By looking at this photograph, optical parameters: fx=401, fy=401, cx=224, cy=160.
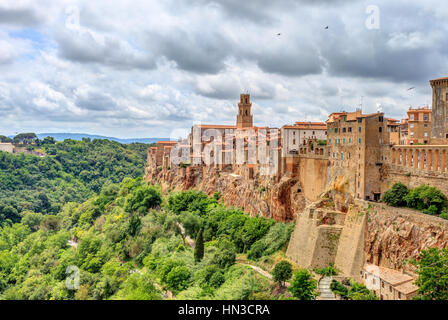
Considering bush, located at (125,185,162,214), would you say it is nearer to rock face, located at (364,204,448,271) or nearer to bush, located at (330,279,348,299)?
bush, located at (330,279,348,299)

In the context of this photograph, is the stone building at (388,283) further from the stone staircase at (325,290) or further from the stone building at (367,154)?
the stone building at (367,154)

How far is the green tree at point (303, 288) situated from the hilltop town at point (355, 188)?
3.25 meters

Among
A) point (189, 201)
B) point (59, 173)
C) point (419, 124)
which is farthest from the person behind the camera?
point (59, 173)

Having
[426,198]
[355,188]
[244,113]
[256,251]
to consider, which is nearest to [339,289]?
[426,198]

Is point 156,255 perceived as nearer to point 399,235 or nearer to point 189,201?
point 189,201

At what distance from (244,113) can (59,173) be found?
5740cm

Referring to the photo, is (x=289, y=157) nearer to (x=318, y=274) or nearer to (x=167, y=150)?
(x=318, y=274)

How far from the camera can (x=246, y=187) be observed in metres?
46.3

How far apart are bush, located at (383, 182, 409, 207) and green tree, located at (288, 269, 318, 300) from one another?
25.8ft

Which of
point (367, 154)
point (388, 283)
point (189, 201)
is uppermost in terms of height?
point (367, 154)

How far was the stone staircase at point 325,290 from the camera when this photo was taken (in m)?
25.4

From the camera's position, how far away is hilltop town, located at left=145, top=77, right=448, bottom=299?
2431 centimetres

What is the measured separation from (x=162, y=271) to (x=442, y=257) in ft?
77.2

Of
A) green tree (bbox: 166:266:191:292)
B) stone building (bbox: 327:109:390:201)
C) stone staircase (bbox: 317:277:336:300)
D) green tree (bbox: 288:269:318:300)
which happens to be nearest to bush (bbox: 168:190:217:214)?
green tree (bbox: 166:266:191:292)
